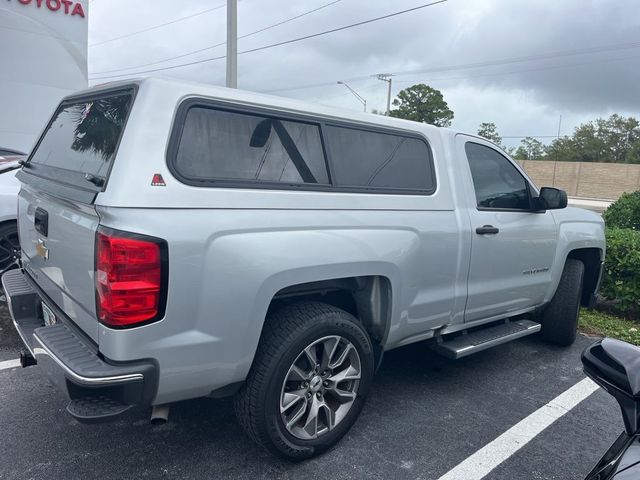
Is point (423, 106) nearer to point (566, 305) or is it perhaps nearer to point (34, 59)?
point (34, 59)

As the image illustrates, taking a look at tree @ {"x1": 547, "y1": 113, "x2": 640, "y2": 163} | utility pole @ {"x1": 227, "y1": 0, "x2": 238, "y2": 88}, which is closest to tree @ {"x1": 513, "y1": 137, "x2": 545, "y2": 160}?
tree @ {"x1": 547, "y1": 113, "x2": 640, "y2": 163}

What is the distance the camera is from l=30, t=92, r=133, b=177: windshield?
8.22 ft

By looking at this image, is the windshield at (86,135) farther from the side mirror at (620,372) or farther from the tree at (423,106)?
the tree at (423,106)

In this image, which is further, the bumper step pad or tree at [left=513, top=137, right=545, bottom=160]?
tree at [left=513, top=137, right=545, bottom=160]

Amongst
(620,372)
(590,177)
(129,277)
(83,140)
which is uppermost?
(590,177)

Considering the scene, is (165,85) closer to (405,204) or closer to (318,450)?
(405,204)

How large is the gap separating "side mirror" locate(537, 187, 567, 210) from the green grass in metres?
2.01

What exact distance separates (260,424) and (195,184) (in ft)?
4.18

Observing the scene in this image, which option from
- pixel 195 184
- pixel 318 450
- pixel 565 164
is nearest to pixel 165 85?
pixel 195 184

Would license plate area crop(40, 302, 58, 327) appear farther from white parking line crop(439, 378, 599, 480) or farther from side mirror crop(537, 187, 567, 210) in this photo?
side mirror crop(537, 187, 567, 210)

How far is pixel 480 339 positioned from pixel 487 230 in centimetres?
86

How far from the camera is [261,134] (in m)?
2.74

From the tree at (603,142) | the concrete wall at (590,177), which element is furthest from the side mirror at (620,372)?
the tree at (603,142)

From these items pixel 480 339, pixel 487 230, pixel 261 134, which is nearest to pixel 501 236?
pixel 487 230
